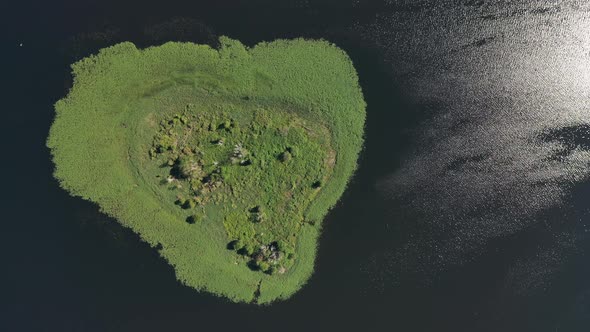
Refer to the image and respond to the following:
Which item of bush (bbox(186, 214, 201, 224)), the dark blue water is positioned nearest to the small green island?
bush (bbox(186, 214, 201, 224))

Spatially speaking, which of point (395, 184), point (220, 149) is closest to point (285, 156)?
point (220, 149)

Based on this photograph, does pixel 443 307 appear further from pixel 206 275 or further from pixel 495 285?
pixel 206 275


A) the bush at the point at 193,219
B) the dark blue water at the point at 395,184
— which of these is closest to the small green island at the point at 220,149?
the bush at the point at 193,219

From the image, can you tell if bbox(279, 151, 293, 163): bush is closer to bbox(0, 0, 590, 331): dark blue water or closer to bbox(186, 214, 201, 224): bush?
bbox(0, 0, 590, 331): dark blue water

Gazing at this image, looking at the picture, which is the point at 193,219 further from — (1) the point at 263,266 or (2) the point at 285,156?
(2) the point at 285,156

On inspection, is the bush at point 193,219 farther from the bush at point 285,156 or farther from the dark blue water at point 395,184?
the bush at point 285,156

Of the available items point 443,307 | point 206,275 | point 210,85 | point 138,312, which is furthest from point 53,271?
point 443,307
